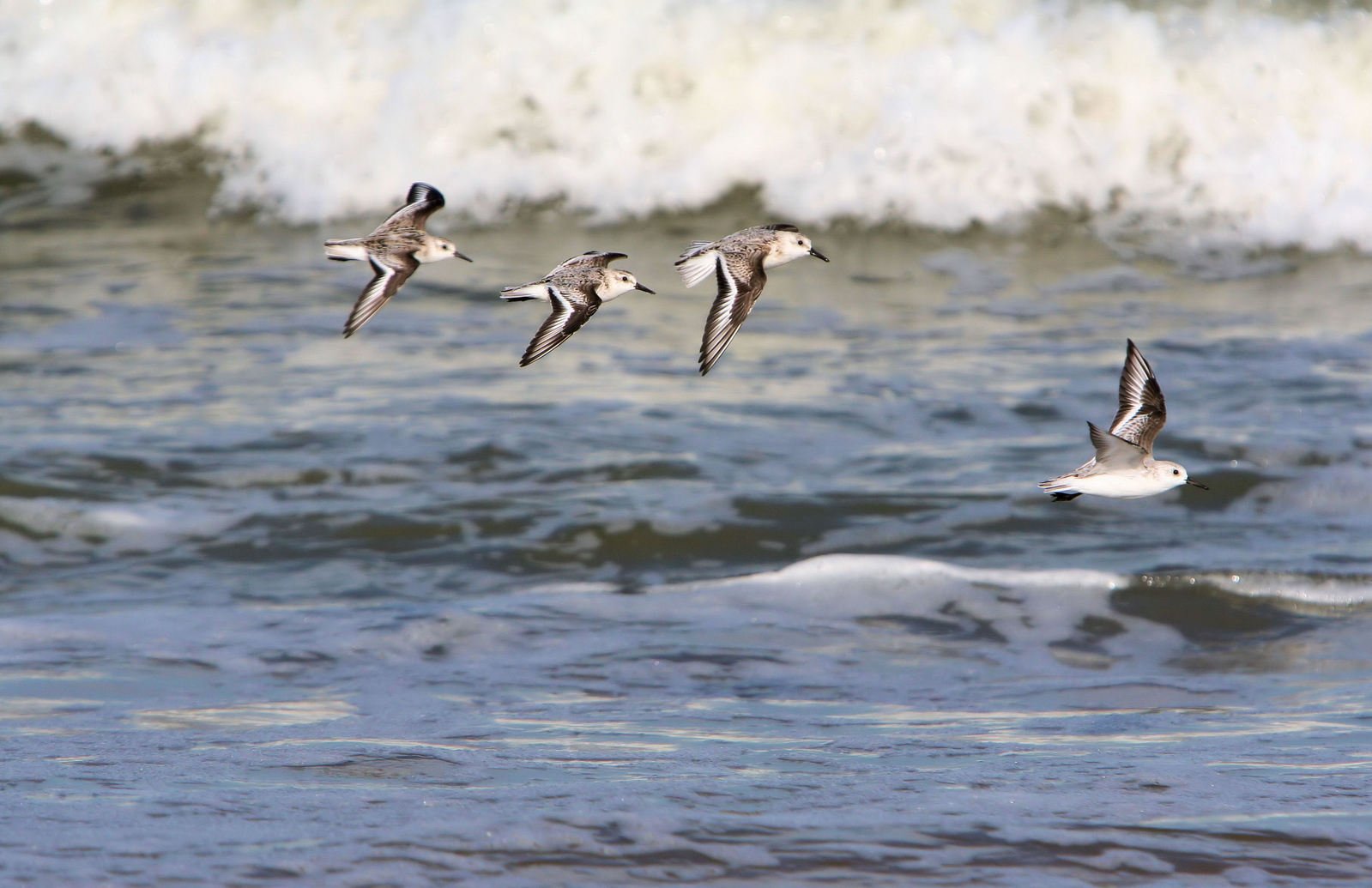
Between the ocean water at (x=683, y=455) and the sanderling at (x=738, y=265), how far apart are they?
160 centimetres

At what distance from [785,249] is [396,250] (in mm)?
1022

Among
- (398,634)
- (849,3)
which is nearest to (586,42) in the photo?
(849,3)

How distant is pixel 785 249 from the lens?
4.68 meters

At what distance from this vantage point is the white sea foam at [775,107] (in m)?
13.8

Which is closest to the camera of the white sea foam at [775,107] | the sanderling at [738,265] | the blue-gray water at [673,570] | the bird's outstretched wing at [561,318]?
the bird's outstretched wing at [561,318]

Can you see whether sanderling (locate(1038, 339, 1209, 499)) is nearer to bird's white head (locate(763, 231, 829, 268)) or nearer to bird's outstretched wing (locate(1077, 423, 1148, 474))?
bird's outstretched wing (locate(1077, 423, 1148, 474))

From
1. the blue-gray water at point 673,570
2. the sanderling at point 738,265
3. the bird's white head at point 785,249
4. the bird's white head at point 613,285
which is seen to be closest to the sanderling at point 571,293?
the bird's white head at point 613,285

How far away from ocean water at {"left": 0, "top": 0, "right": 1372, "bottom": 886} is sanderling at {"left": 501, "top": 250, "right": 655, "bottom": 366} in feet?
5.29

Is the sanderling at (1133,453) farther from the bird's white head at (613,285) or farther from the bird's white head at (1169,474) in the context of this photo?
the bird's white head at (613,285)

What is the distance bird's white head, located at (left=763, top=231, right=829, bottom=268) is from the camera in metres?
4.63

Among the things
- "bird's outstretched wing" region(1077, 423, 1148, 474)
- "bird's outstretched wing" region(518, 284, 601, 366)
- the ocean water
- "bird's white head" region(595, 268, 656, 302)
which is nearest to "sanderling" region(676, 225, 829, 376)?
"bird's white head" region(595, 268, 656, 302)

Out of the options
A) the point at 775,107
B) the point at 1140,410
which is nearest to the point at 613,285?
the point at 1140,410

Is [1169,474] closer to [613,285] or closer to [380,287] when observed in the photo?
[613,285]

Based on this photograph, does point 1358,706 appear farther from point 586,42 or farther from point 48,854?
point 586,42
